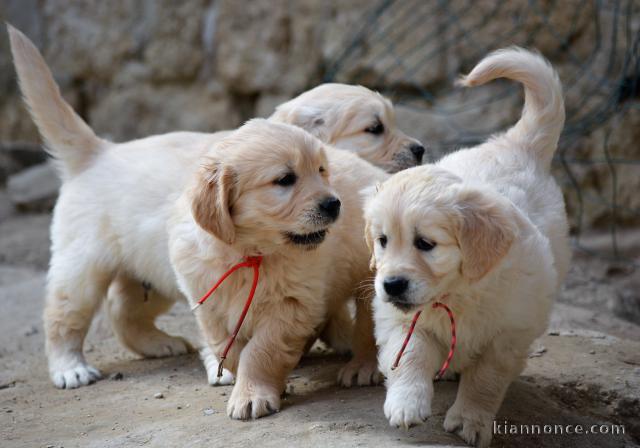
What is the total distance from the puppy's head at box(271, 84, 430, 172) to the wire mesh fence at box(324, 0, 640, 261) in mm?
1902

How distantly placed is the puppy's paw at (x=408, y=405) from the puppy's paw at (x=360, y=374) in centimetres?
68

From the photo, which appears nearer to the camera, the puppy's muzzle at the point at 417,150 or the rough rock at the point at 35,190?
the puppy's muzzle at the point at 417,150

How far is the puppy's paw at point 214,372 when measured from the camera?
3.92 meters

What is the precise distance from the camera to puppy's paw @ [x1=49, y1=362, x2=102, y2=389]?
4.21 metres

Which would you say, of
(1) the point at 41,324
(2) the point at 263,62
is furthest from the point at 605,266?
(1) the point at 41,324

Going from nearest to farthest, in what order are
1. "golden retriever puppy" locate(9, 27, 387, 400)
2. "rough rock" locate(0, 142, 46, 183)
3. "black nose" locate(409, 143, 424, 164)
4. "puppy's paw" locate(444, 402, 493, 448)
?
"puppy's paw" locate(444, 402, 493, 448) < "golden retriever puppy" locate(9, 27, 387, 400) < "black nose" locate(409, 143, 424, 164) < "rough rock" locate(0, 142, 46, 183)

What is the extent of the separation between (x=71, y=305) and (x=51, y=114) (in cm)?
100

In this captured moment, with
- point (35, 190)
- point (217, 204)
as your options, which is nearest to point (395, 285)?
point (217, 204)

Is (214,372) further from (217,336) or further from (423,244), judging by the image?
(423,244)

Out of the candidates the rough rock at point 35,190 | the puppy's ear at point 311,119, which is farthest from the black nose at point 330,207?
the rough rock at point 35,190

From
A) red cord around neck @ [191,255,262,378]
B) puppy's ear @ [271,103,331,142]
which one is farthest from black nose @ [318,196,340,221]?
puppy's ear @ [271,103,331,142]

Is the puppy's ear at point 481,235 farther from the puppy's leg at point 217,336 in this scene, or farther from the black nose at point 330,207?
the puppy's leg at point 217,336

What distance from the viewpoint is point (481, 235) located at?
291cm

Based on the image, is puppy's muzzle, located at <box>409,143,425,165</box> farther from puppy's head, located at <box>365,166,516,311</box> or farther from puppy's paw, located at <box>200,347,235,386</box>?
puppy's head, located at <box>365,166,516,311</box>
